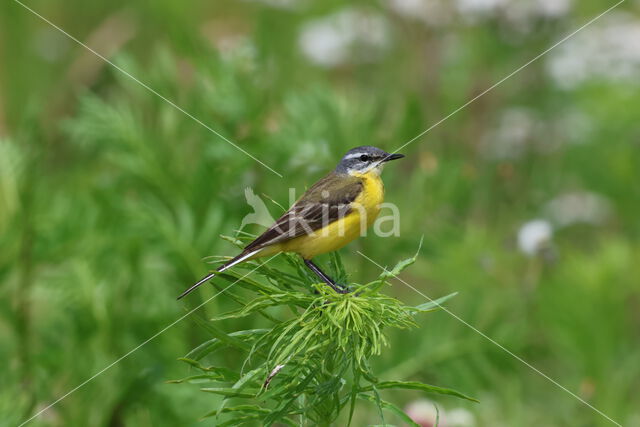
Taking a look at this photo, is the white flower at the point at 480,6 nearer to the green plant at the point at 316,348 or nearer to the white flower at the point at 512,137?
the white flower at the point at 512,137

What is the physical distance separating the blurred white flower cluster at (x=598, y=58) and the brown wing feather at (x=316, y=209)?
119 inches

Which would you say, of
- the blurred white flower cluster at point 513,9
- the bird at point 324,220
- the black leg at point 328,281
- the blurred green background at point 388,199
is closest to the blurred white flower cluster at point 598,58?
the blurred green background at point 388,199

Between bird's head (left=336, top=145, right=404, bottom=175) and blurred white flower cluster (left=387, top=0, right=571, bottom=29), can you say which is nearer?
bird's head (left=336, top=145, right=404, bottom=175)

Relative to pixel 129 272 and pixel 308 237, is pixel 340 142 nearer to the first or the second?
pixel 129 272

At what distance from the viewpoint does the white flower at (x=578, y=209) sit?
441 cm

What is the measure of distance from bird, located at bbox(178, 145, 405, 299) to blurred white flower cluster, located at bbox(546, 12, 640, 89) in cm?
291

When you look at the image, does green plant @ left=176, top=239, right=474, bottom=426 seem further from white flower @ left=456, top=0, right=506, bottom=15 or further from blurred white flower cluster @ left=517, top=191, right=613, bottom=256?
white flower @ left=456, top=0, right=506, bottom=15

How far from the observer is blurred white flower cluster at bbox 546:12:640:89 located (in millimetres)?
4641

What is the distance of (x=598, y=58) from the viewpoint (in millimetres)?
4754

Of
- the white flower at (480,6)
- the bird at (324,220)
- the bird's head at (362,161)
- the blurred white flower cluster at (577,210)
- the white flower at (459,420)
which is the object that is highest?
the bird at (324,220)

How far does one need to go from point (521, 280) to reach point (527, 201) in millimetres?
603

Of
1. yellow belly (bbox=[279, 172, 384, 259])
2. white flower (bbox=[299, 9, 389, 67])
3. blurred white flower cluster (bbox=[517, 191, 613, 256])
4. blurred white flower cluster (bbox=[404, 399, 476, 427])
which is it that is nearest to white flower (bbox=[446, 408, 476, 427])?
blurred white flower cluster (bbox=[404, 399, 476, 427])

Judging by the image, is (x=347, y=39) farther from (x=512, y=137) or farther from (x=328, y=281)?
(x=328, y=281)

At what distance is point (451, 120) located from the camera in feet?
14.6
